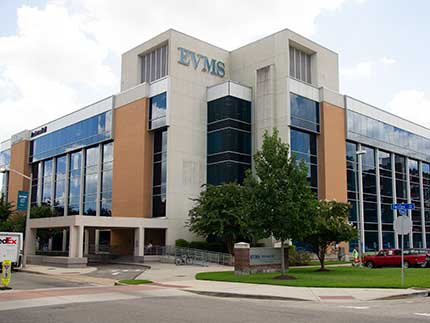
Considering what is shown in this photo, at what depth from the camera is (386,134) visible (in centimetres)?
6050

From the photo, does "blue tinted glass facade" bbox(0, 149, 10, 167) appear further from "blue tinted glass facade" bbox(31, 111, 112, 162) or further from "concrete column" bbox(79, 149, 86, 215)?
"concrete column" bbox(79, 149, 86, 215)

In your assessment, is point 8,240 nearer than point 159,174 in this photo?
Yes

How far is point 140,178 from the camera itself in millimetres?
49406

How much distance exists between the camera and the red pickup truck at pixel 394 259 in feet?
113

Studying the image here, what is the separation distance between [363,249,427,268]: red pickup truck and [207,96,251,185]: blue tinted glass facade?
15557 millimetres

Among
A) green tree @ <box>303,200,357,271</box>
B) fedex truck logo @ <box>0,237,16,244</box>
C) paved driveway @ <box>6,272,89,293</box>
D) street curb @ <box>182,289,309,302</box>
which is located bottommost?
paved driveway @ <box>6,272,89,293</box>

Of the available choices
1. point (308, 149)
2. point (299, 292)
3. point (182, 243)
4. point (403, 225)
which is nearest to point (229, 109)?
point (308, 149)

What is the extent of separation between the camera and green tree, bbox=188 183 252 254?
1601 inches

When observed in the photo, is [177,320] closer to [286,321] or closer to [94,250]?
[286,321]

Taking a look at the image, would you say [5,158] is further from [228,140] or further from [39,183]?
[228,140]

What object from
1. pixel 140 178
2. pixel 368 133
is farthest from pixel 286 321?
pixel 368 133

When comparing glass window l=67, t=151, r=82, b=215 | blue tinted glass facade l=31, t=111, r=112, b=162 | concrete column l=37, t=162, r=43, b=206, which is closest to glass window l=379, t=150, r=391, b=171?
blue tinted glass facade l=31, t=111, r=112, b=162

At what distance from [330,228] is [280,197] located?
21.6 ft

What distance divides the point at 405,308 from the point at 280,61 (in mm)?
38573
